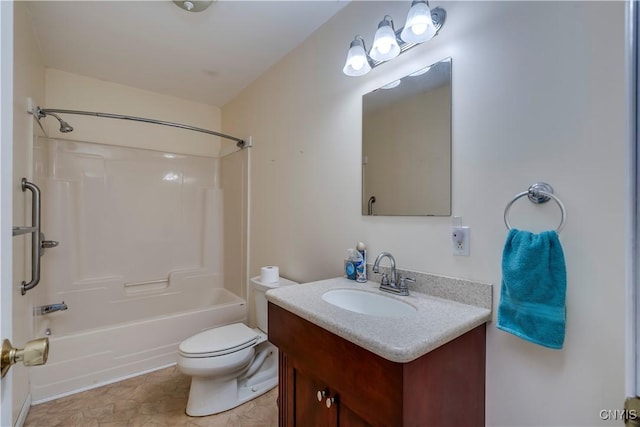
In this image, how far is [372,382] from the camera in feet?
2.65

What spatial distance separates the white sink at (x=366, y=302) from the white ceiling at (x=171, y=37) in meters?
1.59

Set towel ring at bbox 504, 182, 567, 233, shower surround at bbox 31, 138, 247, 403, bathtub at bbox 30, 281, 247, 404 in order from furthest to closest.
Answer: shower surround at bbox 31, 138, 247, 403 → bathtub at bbox 30, 281, 247, 404 → towel ring at bbox 504, 182, 567, 233

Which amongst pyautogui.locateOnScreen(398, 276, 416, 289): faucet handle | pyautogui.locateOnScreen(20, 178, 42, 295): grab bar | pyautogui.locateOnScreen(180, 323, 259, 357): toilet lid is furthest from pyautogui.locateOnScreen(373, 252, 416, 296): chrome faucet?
pyautogui.locateOnScreen(20, 178, 42, 295): grab bar

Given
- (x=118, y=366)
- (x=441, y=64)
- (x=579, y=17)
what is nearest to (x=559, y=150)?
(x=579, y=17)

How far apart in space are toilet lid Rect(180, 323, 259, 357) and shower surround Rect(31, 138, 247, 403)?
0.62 metres

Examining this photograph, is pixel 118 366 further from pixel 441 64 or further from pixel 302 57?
pixel 441 64

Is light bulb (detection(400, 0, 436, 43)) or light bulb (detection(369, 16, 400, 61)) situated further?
light bulb (detection(369, 16, 400, 61))

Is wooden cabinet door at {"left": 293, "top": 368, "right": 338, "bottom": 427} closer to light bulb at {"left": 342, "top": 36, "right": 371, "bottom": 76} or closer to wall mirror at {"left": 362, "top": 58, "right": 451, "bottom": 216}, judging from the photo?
wall mirror at {"left": 362, "top": 58, "right": 451, "bottom": 216}

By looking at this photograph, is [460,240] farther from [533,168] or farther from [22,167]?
[22,167]

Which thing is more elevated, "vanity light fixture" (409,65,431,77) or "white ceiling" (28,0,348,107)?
"white ceiling" (28,0,348,107)

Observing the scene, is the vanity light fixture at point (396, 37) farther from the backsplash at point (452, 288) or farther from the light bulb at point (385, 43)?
the backsplash at point (452, 288)

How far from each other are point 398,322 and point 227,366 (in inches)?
48.4

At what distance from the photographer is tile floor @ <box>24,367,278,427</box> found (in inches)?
63.9

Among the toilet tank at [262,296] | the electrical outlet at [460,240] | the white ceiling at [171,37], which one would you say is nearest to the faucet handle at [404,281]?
the electrical outlet at [460,240]
